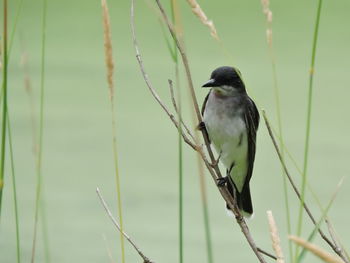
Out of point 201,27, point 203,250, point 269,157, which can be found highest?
point 201,27

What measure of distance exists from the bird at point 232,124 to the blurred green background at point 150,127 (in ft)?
2.48

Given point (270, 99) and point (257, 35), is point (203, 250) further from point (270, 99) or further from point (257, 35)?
point (257, 35)

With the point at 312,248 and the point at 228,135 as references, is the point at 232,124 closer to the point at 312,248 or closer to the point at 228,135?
the point at 228,135

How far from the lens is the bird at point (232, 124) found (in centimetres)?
258

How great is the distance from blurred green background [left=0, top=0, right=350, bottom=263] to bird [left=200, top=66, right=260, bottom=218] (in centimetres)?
76

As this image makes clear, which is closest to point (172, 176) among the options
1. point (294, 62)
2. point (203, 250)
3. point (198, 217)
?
point (198, 217)

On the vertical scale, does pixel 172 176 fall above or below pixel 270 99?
below

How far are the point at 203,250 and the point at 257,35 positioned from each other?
1929 millimetres

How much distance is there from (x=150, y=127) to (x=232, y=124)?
5.49 ft

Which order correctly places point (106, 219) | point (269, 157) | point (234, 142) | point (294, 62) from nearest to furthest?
point (234, 142) < point (106, 219) < point (269, 157) < point (294, 62)

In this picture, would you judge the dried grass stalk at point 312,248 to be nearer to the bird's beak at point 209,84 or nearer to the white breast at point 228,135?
the bird's beak at point 209,84

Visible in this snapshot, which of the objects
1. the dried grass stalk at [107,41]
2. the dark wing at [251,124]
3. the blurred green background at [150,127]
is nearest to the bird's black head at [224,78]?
the dark wing at [251,124]

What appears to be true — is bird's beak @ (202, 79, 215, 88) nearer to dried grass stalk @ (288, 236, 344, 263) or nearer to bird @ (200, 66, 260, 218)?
bird @ (200, 66, 260, 218)

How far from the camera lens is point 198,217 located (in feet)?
12.3
